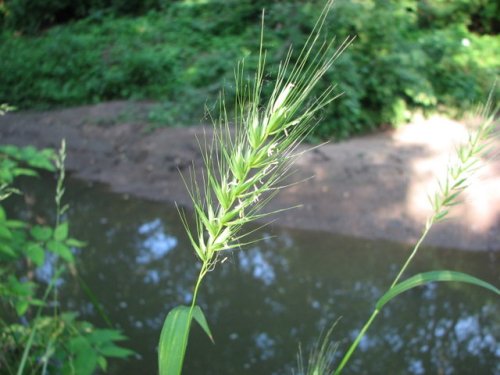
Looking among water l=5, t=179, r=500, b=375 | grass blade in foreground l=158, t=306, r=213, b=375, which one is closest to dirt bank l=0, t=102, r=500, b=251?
water l=5, t=179, r=500, b=375

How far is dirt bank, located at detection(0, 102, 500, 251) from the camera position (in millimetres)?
6281

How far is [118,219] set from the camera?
6.62 m

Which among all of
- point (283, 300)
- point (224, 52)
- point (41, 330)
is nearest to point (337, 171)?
point (283, 300)

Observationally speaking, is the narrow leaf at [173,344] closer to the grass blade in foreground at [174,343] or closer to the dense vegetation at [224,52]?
the grass blade in foreground at [174,343]

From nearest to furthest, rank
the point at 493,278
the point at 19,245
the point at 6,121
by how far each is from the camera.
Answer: the point at 19,245 < the point at 493,278 < the point at 6,121

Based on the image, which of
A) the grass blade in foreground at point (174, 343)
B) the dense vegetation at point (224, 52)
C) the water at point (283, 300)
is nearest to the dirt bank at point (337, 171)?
the water at point (283, 300)

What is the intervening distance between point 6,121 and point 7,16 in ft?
17.3

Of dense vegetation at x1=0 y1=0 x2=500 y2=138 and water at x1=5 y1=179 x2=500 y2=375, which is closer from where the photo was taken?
water at x1=5 y1=179 x2=500 y2=375

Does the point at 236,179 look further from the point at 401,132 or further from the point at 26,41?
the point at 26,41

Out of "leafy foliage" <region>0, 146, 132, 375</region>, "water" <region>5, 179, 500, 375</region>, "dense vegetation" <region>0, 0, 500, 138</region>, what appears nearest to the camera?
"leafy foliage" <region>0, 146, 132, 375</region>

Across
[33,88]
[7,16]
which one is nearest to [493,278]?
[33,88]

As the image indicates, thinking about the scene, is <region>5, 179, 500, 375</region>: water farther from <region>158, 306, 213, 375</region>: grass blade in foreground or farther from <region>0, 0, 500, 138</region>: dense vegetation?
<region>158, 306, 213, 375</region>: grass blade in foreground

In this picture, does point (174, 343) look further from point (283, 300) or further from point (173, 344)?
point (283, 300)

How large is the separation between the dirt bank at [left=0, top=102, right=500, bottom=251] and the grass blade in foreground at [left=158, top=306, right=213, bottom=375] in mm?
4731
